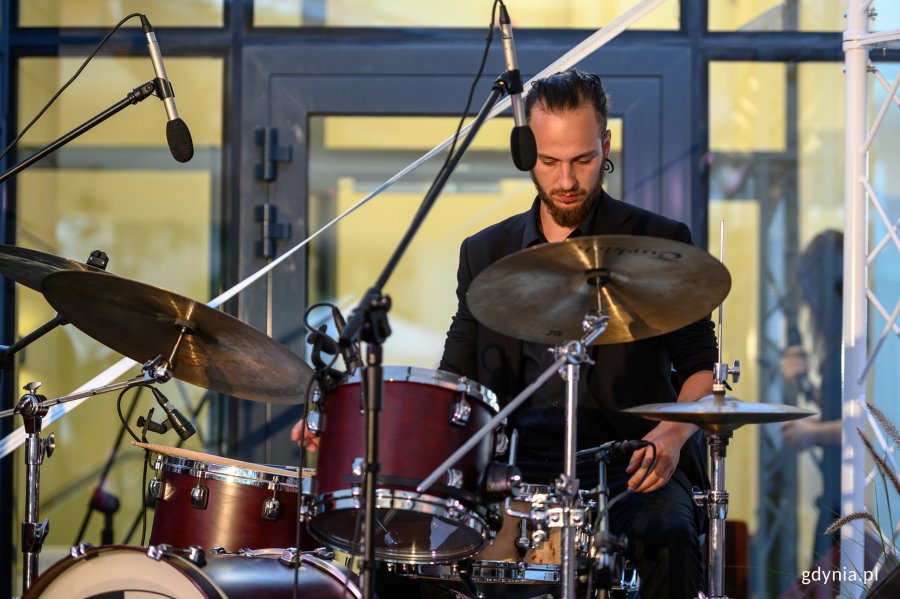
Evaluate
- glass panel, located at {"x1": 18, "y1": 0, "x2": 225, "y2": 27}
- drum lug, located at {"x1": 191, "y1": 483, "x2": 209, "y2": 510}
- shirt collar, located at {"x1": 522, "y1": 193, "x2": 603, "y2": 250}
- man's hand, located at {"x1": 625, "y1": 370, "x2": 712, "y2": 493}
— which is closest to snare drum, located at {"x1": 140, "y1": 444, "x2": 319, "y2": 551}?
drum lug, located at {"x1": 191, "y1": 483, "x2": 209, "y2": 510}

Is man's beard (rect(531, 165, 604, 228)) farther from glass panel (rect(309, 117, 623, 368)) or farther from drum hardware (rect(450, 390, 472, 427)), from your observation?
glass panel (rect(309, 117, 623, 368))

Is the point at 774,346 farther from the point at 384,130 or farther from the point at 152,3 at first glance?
the point at 152,3

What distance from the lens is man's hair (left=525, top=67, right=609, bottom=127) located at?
307cm

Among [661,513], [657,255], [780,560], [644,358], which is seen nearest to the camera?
[657,255]

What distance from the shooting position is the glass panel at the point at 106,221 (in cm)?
441

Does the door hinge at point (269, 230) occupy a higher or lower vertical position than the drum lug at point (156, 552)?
higher

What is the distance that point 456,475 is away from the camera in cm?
239

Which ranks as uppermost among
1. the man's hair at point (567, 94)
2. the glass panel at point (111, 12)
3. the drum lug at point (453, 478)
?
the glass panel at point (111, 12)

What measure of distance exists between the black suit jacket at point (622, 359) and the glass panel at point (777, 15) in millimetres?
1442

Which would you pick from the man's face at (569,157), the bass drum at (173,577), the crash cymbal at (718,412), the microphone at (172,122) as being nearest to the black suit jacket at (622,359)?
the man's face at (569,157)

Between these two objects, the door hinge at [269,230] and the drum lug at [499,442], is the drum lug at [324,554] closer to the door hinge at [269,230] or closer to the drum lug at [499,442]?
the drum lug at [499,442]

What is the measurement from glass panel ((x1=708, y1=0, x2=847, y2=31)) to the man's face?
1459mm

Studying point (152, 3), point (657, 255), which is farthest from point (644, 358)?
point (152, 3)

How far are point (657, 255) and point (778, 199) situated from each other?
2.20 m
